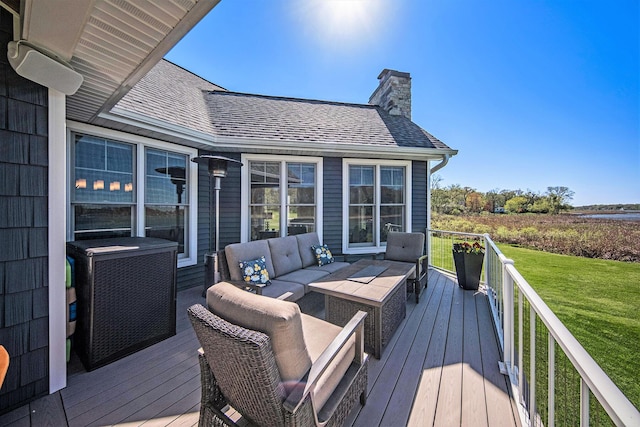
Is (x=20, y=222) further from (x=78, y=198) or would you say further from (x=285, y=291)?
(x=285, y=291)

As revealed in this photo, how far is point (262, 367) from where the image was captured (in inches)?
47.1

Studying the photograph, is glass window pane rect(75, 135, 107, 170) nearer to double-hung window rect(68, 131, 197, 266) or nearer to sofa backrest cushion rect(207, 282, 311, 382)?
double-hung window rect(68, 131, 197, 266)

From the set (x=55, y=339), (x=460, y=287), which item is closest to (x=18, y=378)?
(x=55, y=339)

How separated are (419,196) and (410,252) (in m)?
1.99

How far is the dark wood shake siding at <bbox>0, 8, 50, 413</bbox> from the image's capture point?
193 centimetres

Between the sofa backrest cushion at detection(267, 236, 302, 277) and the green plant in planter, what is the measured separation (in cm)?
305

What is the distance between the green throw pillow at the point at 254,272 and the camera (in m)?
3.44

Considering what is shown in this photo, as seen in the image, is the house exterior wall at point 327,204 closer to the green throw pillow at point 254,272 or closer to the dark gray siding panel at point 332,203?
the dark gray siding panel at point 332,203

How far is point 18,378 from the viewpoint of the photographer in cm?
198

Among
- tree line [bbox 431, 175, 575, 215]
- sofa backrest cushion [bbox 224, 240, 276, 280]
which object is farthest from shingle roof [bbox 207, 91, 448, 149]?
tree line [bbox 431, 175, 575, 215]

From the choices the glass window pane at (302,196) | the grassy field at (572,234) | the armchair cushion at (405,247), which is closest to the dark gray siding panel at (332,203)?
the glass window pane at (302,196)

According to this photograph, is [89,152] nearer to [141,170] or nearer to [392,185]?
[141,170]

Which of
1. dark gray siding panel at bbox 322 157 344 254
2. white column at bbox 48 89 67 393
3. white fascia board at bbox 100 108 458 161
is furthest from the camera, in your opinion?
dark gray siding panel at bbox 322 157 344 254

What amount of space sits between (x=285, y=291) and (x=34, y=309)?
2.27 m
